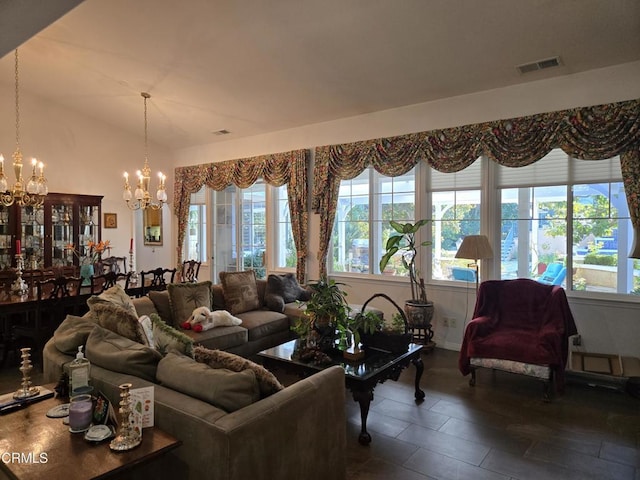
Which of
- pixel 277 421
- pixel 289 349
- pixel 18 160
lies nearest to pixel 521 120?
pixel 289 349

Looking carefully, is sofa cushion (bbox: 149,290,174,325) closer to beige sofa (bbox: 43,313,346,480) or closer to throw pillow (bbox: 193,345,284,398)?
beige sofa (bbox: 43,313,346,480)

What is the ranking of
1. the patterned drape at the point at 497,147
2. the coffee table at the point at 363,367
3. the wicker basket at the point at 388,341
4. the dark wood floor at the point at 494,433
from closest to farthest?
→ 1. the dark wood floor at the point at 494,433
2. the coffee table at the point at 363,367
3. the wicker basket at the point at 388,341
4. the patterned drape at the point at 497,147

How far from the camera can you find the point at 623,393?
3.83 metres

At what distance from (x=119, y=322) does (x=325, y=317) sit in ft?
4.91

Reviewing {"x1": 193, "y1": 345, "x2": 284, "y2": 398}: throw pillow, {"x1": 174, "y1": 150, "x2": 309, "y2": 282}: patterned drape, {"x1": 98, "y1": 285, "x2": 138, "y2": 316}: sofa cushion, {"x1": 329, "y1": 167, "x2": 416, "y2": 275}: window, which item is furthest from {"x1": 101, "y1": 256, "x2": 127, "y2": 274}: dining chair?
{"x1": 193, "y1": 345, "x2": 284, "y2": 398}: throw pillow

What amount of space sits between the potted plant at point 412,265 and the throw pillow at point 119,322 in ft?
10.7

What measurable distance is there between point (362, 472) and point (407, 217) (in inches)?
143

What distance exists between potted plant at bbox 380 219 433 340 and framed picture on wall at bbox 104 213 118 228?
527cm

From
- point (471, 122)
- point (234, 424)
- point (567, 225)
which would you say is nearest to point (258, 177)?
point (471, 122)

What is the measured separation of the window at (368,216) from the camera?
5701mm

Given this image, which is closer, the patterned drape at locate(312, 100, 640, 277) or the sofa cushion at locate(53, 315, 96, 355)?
the sofa cushion at locate(53, 315, 96, 355)

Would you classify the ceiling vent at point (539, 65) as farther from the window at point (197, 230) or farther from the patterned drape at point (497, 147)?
the window at point (197, 230)

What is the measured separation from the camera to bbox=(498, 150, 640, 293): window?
4.26m
